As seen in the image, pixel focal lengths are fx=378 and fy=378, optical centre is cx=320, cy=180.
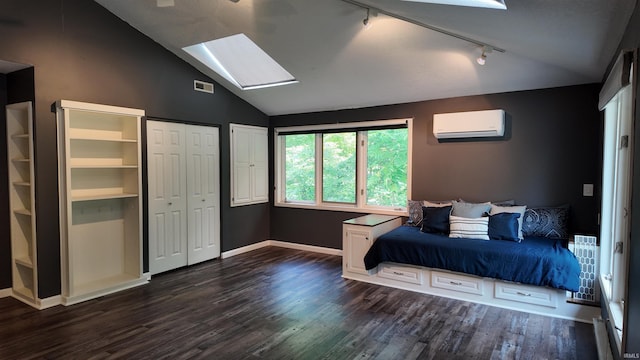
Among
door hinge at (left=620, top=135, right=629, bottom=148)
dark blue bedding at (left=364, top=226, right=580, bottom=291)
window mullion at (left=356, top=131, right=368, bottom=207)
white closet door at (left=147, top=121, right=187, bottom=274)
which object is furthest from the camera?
window mullion at (left=356, top=131, right=368, bottom=207)

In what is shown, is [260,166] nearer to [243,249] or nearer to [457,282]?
[243,249]

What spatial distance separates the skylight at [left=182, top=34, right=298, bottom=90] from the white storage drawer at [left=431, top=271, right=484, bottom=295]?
2.99 m

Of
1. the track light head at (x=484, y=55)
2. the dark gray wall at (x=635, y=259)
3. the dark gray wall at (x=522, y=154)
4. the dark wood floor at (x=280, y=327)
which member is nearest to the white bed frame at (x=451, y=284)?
the dark wood floor at (x=280, y=327)

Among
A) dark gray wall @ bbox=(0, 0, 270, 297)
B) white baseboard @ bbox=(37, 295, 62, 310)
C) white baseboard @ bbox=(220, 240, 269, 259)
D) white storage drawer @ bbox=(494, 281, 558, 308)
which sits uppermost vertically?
dark gray wall @ bbox=(0, 0, 270, 297)

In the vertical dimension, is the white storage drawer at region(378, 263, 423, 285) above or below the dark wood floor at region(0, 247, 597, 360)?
above

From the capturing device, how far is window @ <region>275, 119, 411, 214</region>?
5.27 metres

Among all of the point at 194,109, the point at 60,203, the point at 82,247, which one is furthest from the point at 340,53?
the point at 82,247

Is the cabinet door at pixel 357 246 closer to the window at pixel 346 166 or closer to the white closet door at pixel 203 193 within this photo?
the window at pixel 346 166

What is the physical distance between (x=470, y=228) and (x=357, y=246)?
4.31ft

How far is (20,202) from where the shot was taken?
402 centimetres

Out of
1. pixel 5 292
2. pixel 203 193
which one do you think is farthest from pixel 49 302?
pixel 203 193

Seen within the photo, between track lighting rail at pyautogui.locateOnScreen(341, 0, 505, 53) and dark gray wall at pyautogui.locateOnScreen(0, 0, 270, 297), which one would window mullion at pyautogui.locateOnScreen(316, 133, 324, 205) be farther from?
track lighting rail at pyautogui.locateOnScreen(341, 0, 505, 53)

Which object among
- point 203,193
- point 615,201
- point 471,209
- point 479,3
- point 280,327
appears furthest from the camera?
point 203,193

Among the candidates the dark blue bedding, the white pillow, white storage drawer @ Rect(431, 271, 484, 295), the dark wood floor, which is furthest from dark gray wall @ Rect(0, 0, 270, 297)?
the white pillow
